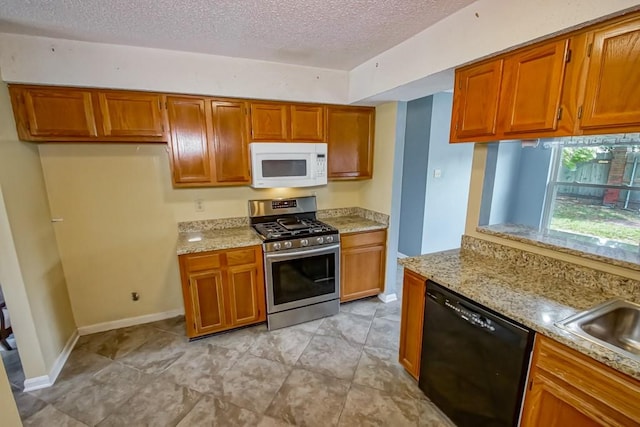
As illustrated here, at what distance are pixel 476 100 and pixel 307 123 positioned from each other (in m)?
1.66

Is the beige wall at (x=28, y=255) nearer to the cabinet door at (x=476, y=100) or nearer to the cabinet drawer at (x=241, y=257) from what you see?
the cabinet drawer at (x=241, y=257)

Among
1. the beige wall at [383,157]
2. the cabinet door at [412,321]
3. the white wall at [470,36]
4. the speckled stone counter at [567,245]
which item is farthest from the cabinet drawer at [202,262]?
the speckled stone counter at [567,245]

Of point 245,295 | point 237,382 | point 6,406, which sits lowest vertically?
point 237,382

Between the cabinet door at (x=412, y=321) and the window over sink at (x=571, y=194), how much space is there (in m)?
0.72

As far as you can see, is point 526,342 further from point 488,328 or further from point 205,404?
point 205,404

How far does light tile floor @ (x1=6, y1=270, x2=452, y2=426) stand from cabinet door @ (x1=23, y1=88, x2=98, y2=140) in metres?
1.92

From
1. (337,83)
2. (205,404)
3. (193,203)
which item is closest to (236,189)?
(193,203)

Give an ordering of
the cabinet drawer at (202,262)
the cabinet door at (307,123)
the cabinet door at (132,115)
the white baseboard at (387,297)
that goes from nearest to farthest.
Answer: the cabinet door at (132,115) < the cabinet drawer at (202,262) < the cabinet door at (307,123) < the white baseboard at (387,297)

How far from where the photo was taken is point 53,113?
2273 mm

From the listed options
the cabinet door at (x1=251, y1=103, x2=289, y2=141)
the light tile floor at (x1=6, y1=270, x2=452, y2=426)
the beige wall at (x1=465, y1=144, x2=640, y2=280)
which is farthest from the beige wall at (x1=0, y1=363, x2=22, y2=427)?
the beige wall at (x1=465, y1=144, x2=640, y2=280)

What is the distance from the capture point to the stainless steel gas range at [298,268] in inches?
109

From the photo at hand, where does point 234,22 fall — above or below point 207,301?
above

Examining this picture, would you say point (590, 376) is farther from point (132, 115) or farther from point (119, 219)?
point (119, 219)

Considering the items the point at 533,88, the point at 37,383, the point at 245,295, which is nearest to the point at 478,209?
the point at 533,88
